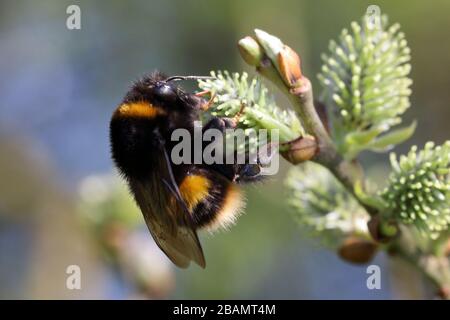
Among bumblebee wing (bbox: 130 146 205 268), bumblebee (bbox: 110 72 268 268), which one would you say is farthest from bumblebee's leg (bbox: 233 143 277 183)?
bumblebee wing (bbox: 130 146 205 268)

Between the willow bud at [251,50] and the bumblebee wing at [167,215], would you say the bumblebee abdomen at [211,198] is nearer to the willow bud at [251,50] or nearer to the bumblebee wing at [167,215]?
the bumblebee wing at [167,215]

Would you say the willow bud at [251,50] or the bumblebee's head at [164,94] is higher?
the bumblebee's head at [164,94]

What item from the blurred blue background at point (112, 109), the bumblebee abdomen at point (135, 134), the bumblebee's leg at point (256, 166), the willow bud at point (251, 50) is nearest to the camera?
the willow bud at point (251, 50)

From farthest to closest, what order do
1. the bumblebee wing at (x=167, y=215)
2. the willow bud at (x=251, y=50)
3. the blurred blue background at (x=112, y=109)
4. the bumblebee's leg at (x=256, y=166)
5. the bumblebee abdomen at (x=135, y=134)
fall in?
1. the blurred blue background at (x=112, y=109)
2. the bumblebee abdomen at (x=135, y=134)
3. the bumblebee wing at (x=167, y=215)
4. the bumblebee's leg at (x=256, y=166)
5. the willow bud at (x=251, y=50)

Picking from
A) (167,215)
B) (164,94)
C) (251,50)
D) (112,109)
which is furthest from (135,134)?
(112,109)

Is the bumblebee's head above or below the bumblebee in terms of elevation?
above

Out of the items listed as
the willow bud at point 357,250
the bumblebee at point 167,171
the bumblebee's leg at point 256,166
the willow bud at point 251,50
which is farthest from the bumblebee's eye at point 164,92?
the willow bud at point 357,250

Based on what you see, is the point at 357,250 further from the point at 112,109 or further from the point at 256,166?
the point at 112,109

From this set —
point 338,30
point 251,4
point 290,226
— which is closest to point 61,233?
point 290,226

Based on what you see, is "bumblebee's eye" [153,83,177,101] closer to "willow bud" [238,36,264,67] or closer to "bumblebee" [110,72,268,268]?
"bumblebee" [110,72,268,268]
